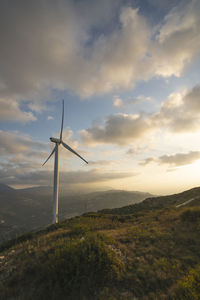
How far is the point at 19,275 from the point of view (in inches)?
375

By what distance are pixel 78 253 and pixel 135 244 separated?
20.3 ft

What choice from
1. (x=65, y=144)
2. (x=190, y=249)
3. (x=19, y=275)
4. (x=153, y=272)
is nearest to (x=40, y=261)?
(x=19, y=275)

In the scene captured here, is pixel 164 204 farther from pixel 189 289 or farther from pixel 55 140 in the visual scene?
pixel 189 289

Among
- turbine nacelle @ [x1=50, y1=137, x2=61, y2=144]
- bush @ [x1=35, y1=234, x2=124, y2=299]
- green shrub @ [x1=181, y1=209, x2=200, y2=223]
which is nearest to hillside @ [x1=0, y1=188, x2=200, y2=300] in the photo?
bush @ [x1=35, y1=234, x2=124, y2=299]

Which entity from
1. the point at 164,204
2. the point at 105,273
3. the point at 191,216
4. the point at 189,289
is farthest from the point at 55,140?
the point at 189,289

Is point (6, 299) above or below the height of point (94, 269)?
below

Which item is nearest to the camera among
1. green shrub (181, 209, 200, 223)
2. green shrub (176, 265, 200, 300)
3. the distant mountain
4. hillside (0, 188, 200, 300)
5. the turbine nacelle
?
green shrub (176, 265, 200, 300)

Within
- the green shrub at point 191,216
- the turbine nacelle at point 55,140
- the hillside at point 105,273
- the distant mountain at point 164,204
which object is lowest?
the distant mountain at point 164,204

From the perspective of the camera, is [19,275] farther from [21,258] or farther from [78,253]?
[78,253]

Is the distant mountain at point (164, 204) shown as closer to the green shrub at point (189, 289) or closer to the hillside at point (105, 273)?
the hillside at point (105, 273)

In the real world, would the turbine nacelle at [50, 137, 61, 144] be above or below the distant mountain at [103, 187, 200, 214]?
above

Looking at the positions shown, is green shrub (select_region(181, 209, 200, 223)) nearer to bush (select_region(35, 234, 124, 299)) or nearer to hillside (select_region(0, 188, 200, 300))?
hillside (select_region(0, 188, 200, 300))

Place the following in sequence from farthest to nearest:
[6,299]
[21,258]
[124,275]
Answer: [21,258]
[124,275]
[6,299]

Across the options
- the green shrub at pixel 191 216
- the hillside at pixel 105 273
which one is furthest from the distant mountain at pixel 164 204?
the hillside at pixel 105 273
